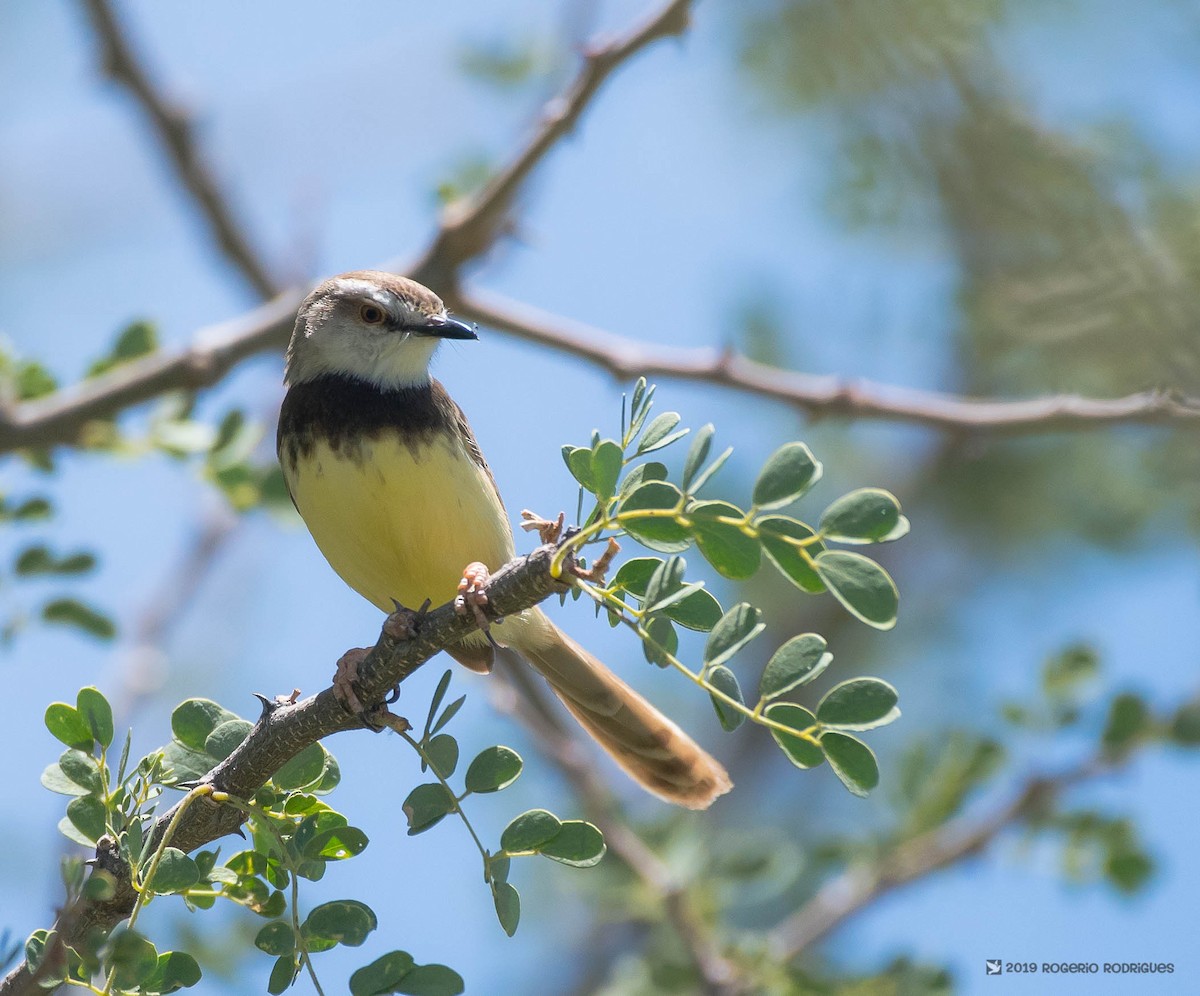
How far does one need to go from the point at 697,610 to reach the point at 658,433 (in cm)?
36

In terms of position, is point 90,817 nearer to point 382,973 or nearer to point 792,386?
point 382,973

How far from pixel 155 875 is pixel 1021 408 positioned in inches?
140

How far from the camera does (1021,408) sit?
496 cm

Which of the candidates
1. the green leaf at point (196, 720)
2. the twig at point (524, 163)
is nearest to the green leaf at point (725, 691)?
the green leaf at point (196, 720)

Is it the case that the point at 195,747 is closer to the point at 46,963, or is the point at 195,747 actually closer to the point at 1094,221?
the point at 46,963

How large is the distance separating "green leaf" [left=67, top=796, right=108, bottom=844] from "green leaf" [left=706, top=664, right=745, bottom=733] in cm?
126

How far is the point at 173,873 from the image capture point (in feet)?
8.55

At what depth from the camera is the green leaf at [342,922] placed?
2.71 metres

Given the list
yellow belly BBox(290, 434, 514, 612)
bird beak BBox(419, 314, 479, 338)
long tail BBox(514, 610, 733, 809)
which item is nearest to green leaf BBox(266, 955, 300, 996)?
yellow belly BBox(290, 434, 514, 612)

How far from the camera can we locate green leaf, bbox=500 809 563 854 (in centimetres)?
278

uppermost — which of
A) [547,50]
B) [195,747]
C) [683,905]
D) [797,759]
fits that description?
[547,50]

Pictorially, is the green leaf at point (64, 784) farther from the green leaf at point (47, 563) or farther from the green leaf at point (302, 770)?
the green leaf at point (47, 563)

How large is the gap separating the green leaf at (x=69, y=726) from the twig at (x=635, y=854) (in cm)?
231

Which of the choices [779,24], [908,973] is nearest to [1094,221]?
[908,973]
